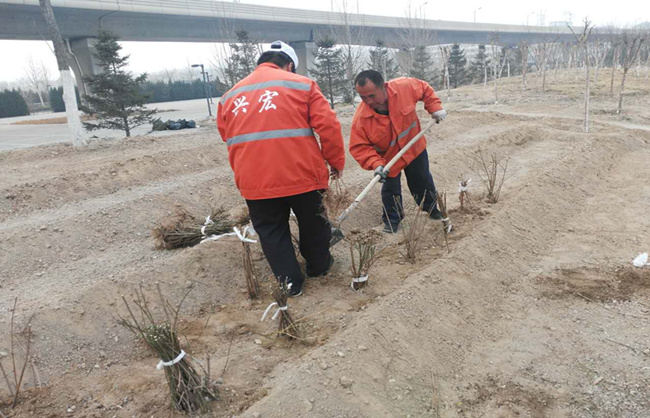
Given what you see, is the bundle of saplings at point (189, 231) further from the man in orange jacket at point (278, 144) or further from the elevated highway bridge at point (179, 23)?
the elevated highway bridge at point (179, 23)

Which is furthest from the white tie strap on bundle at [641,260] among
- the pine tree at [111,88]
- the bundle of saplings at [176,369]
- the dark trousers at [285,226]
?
the pine tree at [111,88]

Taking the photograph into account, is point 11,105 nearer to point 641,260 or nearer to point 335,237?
point 335,237

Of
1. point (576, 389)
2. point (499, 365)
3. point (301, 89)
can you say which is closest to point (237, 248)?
point (301, 89)

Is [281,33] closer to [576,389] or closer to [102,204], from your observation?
[102,204]

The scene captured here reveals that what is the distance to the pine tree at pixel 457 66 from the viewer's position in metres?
27.5

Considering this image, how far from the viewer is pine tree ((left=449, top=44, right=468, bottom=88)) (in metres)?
27.5

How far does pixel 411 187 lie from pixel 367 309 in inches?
74.8

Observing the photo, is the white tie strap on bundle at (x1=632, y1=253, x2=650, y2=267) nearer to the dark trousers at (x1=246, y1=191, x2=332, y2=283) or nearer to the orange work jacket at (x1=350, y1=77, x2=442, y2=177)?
the orange work jacket at (x1=350, y1=77, x2=442, y2=177)

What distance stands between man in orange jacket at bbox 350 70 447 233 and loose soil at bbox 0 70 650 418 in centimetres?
73

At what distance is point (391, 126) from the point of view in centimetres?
401

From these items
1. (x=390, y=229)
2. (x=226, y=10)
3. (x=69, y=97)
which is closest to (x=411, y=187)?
(x=390, y=229)

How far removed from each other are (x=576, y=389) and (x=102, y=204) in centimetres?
495

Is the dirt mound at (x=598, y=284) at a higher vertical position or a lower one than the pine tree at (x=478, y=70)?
lower

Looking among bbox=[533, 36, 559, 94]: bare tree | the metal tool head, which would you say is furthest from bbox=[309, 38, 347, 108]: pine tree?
the metal tool head
